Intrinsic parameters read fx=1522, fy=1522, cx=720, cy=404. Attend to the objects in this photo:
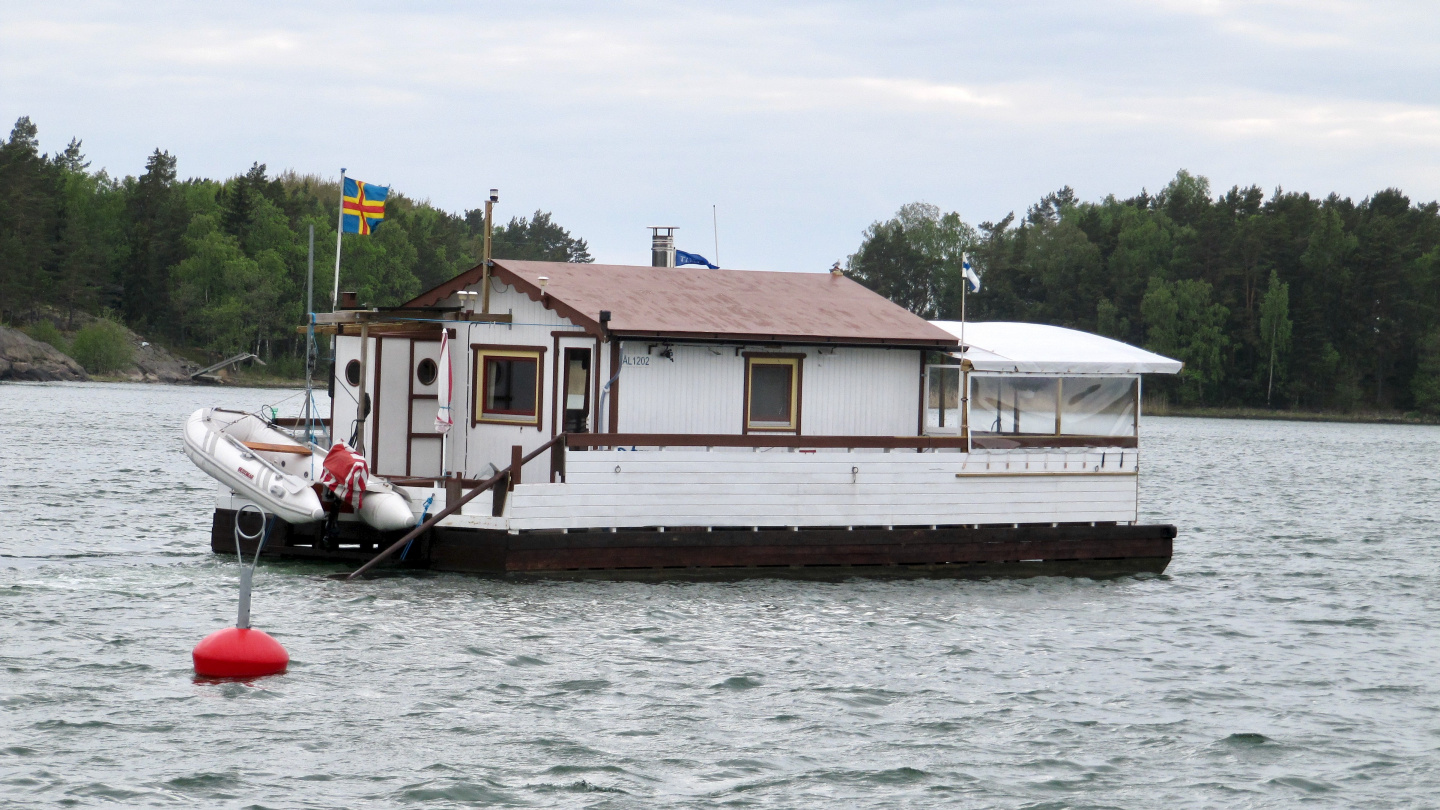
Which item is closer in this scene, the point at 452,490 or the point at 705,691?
the point at 705,691

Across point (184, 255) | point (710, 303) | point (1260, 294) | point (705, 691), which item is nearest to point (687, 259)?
point (710, 303)

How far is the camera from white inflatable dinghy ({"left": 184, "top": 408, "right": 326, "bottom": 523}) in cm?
1972

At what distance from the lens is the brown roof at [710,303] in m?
20.5

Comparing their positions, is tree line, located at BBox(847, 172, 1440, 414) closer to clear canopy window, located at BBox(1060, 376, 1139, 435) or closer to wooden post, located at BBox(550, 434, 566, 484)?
clear canopy window, located at BBox(1060, 376, 1139, 435)

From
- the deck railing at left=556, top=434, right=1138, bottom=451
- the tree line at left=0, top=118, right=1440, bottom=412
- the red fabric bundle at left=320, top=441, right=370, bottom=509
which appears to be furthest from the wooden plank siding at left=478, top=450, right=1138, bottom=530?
the tree line at left=0, top=118, right=1440, bottom=412

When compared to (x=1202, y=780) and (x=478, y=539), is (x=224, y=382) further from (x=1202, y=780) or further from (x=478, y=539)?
(x=1202, y=780)

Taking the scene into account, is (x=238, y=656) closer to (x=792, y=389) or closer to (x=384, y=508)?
(x=384, y=508)

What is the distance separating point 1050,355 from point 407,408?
370 inches

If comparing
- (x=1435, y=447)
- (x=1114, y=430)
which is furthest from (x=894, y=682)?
(x=1435, y=447)

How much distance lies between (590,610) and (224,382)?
91.2 metres

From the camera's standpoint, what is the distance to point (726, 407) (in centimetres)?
2109

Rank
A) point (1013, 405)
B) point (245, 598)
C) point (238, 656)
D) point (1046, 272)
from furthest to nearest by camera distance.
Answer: point (1046, 272)
point (1013, 405)
point (238, 656)
point (245, 598)

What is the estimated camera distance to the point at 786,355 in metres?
21.4

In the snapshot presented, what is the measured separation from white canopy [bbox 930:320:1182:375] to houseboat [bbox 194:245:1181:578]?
0.19 feet
